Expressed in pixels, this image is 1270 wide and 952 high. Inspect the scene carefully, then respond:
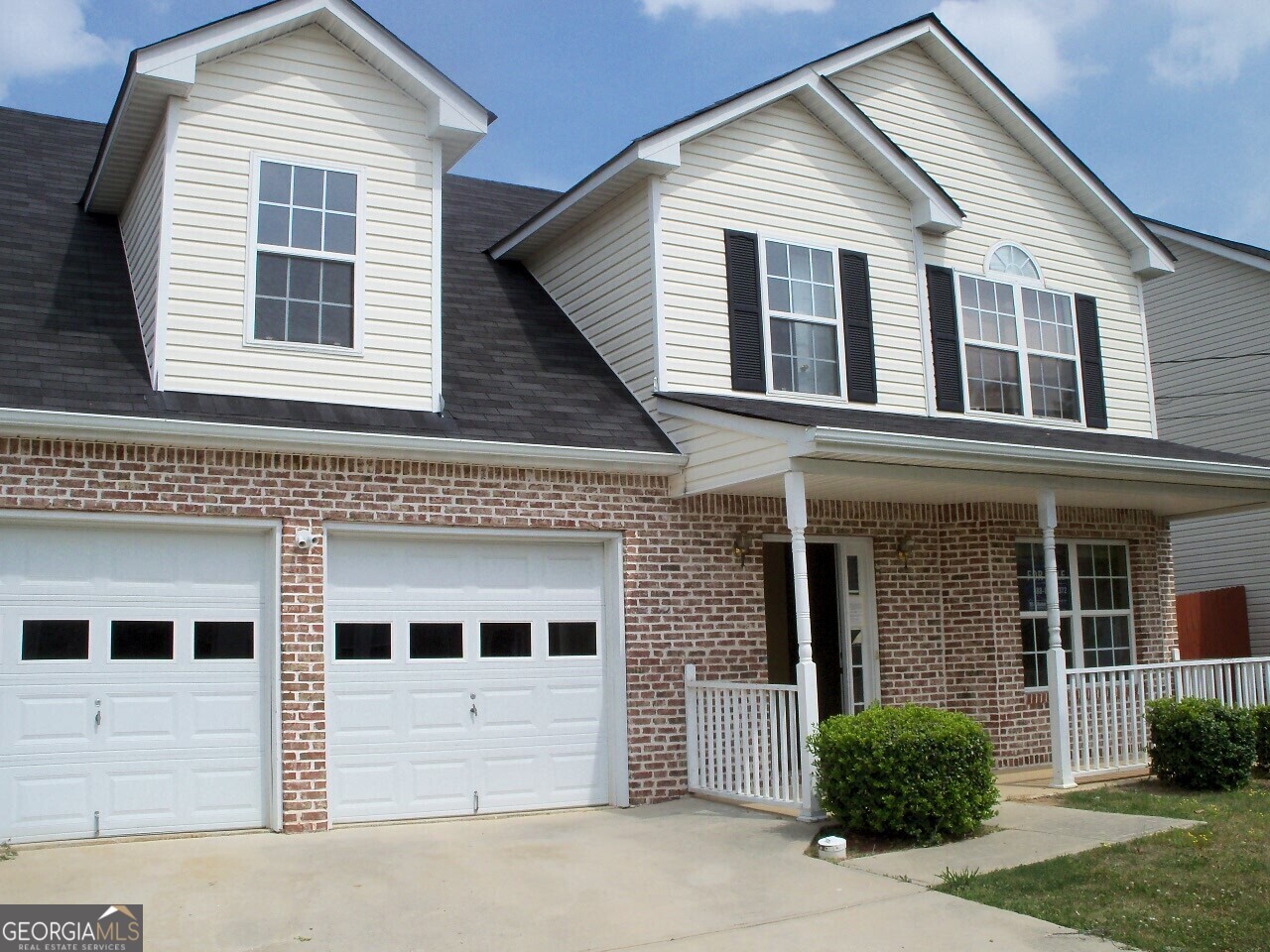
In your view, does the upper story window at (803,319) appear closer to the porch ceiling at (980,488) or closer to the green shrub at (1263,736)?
the porch ceiling at (980,488)

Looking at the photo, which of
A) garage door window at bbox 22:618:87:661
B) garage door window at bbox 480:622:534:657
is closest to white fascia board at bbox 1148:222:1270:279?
garage door window at bbox 480:622:534:657

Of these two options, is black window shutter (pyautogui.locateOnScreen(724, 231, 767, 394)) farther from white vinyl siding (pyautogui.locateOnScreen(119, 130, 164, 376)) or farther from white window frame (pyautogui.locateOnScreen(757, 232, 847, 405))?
white vinyl siding (pyautogui.locateOnScreen(119, 130, 164, 376))

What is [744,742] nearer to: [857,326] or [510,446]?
[510,446]

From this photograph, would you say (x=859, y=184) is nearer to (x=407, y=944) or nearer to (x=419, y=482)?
(x=419, y=482)

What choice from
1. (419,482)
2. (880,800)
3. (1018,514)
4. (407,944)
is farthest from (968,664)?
(407,944)

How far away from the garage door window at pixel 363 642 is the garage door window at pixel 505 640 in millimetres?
862

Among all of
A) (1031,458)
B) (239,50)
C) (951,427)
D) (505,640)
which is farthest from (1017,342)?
(239,50)

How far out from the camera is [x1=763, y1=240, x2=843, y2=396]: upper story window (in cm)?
1247

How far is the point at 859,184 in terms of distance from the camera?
13.4 metres

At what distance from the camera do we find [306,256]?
10578 mm

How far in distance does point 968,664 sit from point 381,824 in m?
6.50

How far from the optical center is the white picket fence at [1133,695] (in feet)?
38.9

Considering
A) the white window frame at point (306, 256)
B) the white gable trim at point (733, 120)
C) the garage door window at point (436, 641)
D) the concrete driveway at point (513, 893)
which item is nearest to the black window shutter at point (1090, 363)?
the white gable trim at point (733, 120)

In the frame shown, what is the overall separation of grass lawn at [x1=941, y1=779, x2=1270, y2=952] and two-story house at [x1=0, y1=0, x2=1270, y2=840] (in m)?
2.50
